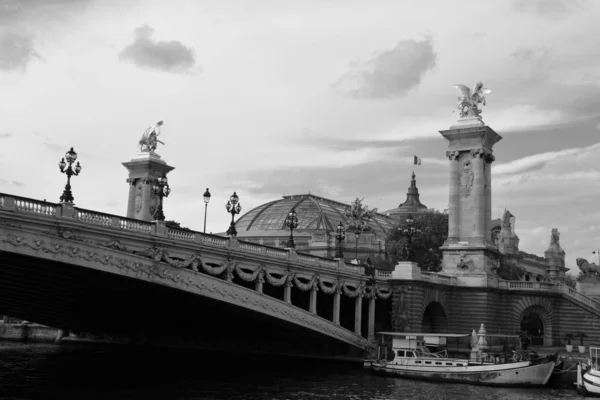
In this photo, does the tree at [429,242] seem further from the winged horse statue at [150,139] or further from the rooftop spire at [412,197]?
the rooftop spire at [412,197]

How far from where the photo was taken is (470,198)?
65.6m

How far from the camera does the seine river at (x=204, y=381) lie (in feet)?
129

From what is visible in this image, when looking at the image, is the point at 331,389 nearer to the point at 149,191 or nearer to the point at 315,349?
the point at 315,349

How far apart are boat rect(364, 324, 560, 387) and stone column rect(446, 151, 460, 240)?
1206 centimetres

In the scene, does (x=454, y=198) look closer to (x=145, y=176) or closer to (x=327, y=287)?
(x=327, y=287)

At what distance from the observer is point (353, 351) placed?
57281 mm

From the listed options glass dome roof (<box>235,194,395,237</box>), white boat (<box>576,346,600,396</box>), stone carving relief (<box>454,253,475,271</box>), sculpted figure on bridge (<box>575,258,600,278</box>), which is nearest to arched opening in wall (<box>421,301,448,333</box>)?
stone carving relief (<box>454,253,475,271</box>)

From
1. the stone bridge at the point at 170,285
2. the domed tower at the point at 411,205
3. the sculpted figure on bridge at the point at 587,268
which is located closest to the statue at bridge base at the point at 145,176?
the stone bridge at the point at 170,285

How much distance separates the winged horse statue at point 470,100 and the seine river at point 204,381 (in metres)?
23.7

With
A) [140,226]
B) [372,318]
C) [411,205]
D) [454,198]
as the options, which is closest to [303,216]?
[411,205]

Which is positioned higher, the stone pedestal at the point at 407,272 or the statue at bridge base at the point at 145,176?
the statue at bridge base at the point at 145,176

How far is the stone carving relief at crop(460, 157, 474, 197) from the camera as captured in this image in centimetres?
6556

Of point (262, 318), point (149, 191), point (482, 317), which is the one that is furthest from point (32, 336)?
point (482, 317)

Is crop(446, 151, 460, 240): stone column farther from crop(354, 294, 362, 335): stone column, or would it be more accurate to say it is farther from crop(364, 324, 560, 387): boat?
crop(354, 294, 362, 335): stone column
